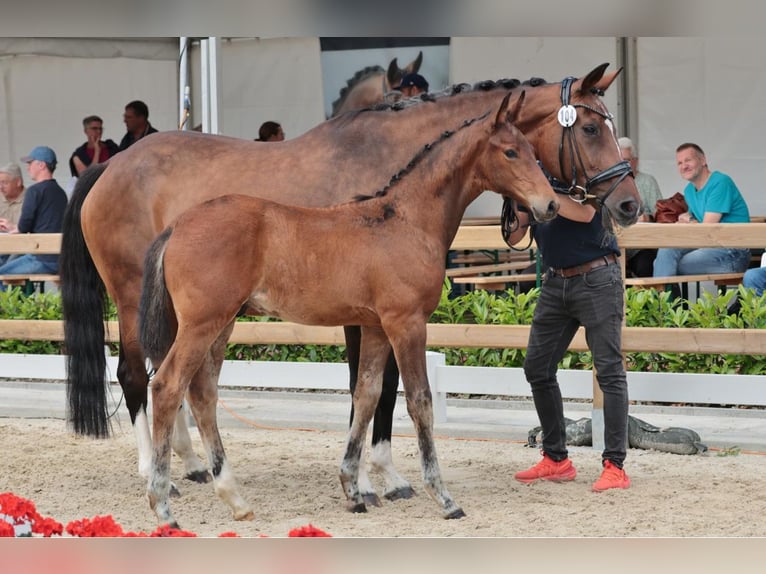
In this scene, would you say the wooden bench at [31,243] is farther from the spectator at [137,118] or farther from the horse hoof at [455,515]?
the horse hoof at [455,515]

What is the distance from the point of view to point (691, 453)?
5918mm

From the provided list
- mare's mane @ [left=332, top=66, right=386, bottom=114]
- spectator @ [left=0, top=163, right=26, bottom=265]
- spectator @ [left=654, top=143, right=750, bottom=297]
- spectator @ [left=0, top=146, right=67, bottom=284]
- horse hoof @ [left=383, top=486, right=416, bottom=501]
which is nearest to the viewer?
horse hoof @ [left=383, top=486, right=416, bottom=501]

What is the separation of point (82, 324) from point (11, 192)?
16.2 ft

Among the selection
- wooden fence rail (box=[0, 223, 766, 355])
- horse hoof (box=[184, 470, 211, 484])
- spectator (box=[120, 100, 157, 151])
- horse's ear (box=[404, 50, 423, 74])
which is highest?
horse's ear (box=[404, 50, 423, 74])

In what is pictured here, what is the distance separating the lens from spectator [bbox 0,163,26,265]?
399 inches

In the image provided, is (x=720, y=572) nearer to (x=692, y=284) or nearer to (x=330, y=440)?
(x=330, y=440)

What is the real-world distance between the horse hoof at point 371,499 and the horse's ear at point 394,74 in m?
5.64

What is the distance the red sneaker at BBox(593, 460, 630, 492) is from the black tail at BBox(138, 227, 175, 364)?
2.14 metres

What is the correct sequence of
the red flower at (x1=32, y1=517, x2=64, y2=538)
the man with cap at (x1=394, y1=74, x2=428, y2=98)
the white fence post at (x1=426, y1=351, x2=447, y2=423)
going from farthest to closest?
the man with cap at (x1=394, y1=74, x2=428, y2=98)
the white fence post at (x1=426, y1=351, x2=447, y2=423)
the red flower at (x1=32, y1=517, x2=64, y2=538)

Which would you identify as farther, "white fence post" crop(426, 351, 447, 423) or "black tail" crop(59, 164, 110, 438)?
"white fence post" crop(426, 351, 447, 423)

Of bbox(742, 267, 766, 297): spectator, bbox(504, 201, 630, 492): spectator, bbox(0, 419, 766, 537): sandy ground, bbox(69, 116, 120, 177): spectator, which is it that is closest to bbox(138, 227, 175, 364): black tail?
bbox(0, 419, 766, 537): sandy ground

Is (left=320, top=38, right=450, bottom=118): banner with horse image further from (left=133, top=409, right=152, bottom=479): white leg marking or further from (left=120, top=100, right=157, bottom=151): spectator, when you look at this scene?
(left=133, top=409, right=152, bottom=479): white leg marking

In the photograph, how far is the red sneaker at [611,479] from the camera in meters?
5.08

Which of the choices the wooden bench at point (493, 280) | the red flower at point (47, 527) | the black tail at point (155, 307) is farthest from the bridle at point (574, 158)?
the wooden bench at point (493, 280)
